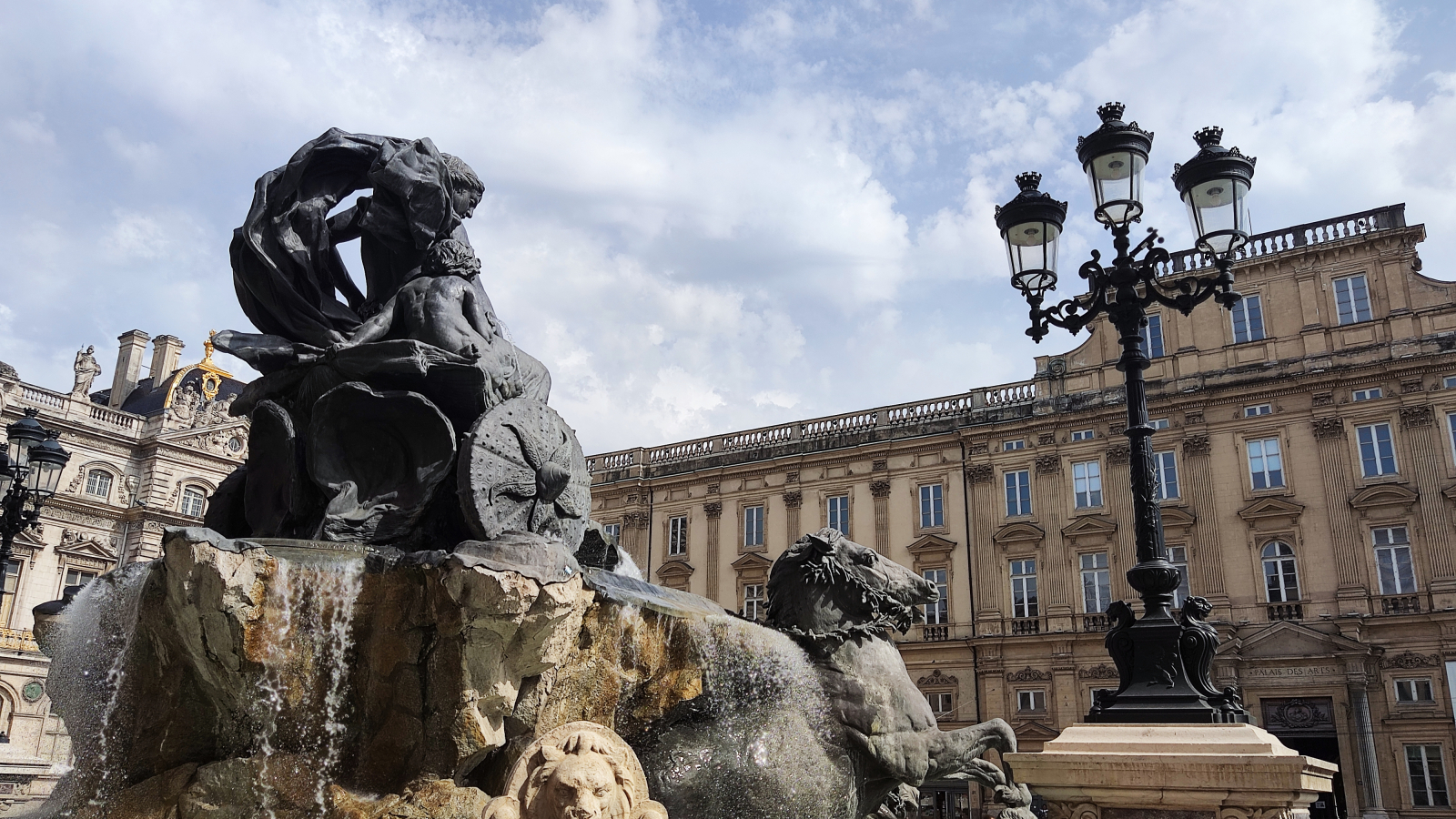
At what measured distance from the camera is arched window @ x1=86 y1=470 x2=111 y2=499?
38.2 m

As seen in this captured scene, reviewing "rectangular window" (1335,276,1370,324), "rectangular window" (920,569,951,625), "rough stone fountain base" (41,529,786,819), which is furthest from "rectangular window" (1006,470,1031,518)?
"rough stone fountain base" (41,529,786,819)

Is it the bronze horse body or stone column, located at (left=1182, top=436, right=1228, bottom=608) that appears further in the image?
stone column, located at (left=1182, top=436, right=1228, bottom=608)

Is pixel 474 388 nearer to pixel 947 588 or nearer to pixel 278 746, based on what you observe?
pixel 278 746

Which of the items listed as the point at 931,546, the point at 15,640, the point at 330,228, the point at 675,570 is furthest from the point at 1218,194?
the point at 15,640

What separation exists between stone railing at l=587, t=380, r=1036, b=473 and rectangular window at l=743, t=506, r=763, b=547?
89.4 inches

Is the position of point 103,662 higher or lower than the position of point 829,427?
lower

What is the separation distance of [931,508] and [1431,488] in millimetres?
13386

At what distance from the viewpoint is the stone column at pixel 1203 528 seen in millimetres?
28547

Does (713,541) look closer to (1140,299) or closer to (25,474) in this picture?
(25,474)

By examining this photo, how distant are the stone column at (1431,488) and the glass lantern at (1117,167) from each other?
23.3m

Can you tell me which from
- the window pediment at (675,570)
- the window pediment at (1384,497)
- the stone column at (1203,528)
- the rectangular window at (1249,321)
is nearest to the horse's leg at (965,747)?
the stone column at (1203,528)

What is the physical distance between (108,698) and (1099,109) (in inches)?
304

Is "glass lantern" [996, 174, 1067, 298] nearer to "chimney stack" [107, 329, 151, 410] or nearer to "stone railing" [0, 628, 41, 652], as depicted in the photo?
"stone railing" [0, 628, 41, 652]

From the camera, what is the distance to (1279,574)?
27.9 m
